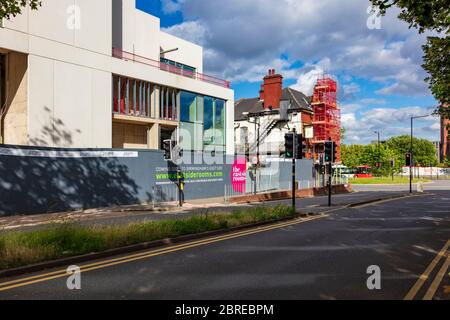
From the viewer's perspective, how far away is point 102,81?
77.7 feet

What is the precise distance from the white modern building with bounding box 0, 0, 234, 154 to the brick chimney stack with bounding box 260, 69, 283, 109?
19.4 m

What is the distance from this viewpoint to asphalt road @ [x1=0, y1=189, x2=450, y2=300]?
19.2 feet

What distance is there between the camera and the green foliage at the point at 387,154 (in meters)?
73.0

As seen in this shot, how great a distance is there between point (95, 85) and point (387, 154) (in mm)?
64044

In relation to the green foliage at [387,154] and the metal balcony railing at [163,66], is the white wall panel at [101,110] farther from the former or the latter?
the green foliage at [387,154]

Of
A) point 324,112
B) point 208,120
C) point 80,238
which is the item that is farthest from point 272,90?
point 80,238

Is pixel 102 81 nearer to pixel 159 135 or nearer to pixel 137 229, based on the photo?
pixel 159 135

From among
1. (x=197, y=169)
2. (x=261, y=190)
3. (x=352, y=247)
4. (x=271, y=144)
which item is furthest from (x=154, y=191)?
(x=271, y=144)

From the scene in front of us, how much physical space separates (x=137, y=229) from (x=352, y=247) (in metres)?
5.46

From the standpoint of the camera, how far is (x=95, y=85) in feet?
76.3

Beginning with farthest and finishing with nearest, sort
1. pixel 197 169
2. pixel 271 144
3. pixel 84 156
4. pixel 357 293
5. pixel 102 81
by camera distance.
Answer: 1. pixel 271 144
2. pixel 197 169
3. pixel 102 81
4. pixel 84 156
5. pixel 357 293

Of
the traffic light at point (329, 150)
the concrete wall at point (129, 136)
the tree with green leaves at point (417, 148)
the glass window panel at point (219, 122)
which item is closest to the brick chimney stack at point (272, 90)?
the glass window panel at point (219, 122)

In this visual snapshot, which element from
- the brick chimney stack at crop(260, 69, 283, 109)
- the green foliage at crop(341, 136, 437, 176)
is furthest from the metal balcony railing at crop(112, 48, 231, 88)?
the green foliage at crop(341, 136, 437, 176)

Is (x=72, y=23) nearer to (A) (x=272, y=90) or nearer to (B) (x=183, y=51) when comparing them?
(B) (x=183, y=51)
